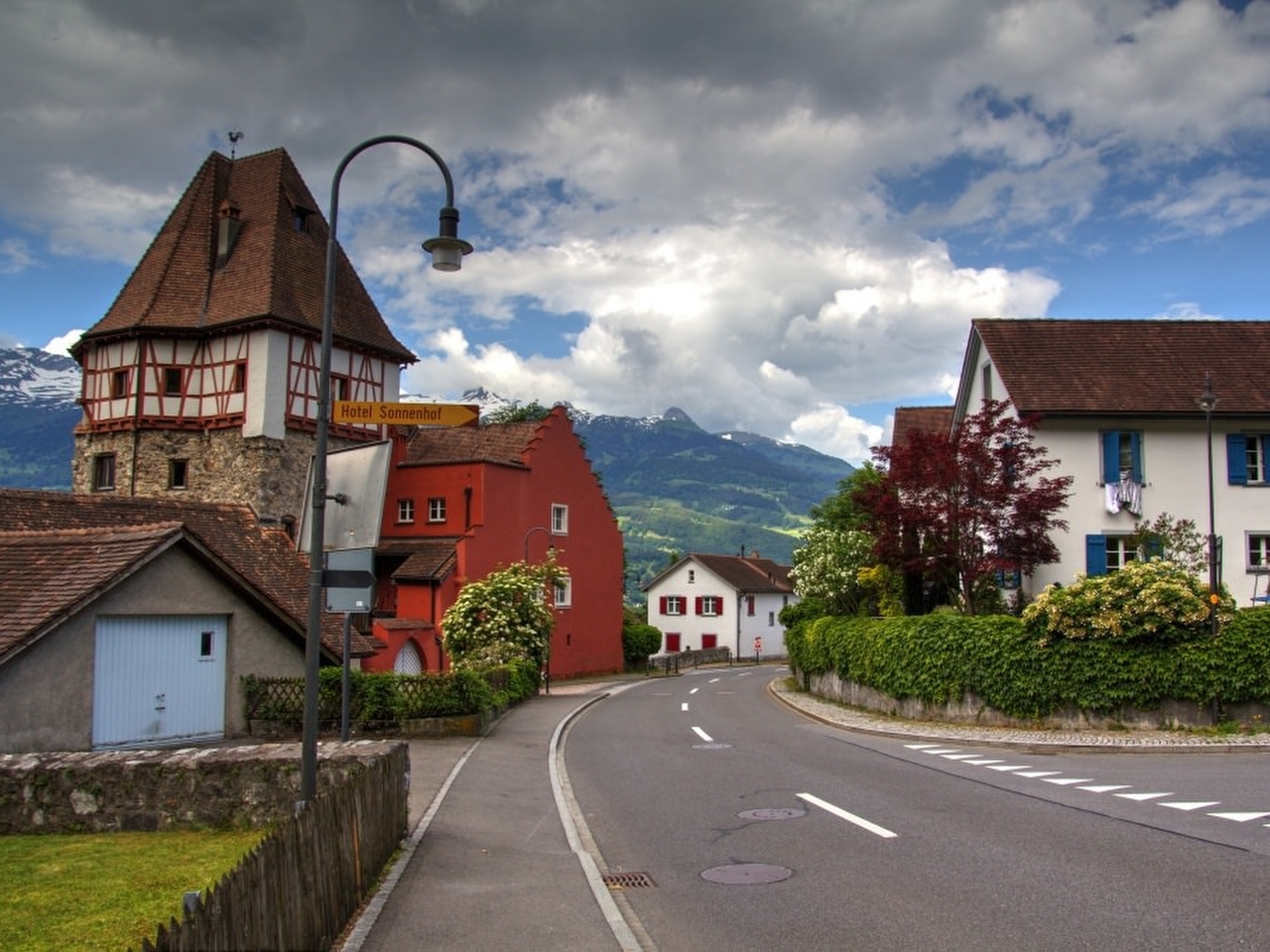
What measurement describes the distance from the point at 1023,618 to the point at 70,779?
62.0 feet

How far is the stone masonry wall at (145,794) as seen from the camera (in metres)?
12.8

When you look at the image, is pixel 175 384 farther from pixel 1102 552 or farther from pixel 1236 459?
pixel 1236 459

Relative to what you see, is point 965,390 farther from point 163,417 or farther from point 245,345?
point 163,417

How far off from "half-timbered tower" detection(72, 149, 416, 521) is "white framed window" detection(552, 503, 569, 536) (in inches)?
412

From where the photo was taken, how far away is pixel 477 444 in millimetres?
52594

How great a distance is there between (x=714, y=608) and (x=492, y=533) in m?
43.2

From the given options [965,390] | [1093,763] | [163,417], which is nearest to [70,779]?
[1093,763]

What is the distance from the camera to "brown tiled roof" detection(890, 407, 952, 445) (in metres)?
43.6

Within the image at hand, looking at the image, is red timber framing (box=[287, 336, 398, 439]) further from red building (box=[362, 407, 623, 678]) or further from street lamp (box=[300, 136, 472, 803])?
street lamp (box=[300, 136, 472, 803])

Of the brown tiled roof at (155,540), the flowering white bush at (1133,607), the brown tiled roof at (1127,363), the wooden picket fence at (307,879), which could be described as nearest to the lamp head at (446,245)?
the wooden picket fence at (307,879)

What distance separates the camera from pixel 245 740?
21.2m

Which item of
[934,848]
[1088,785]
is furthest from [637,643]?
[934,848]

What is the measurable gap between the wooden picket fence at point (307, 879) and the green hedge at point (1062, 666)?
16.8 m

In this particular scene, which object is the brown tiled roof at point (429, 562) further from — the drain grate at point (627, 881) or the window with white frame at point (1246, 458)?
the drain grate at point (627, 881)
